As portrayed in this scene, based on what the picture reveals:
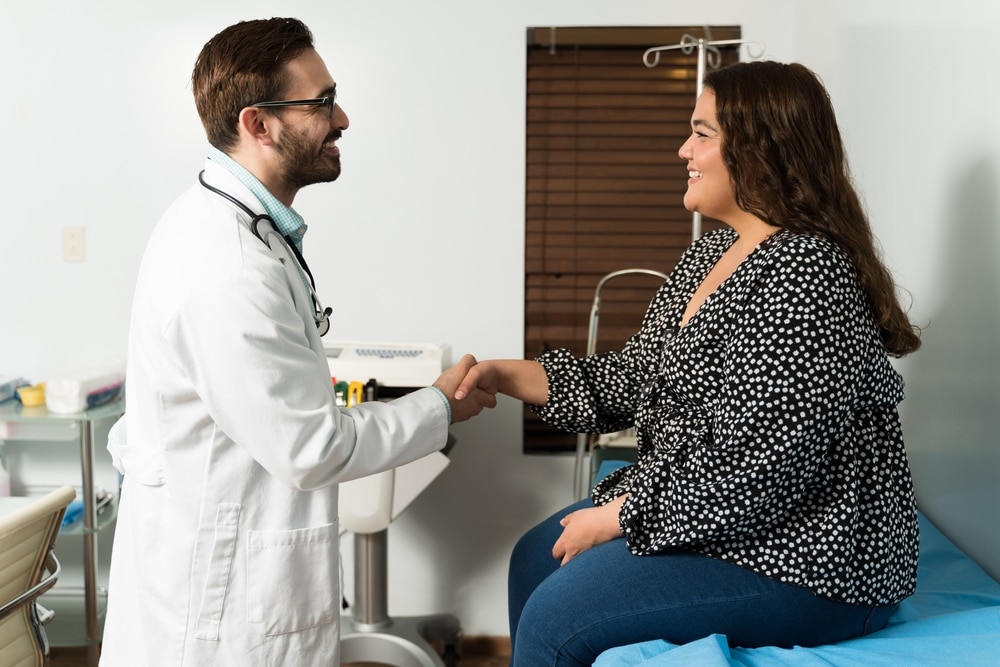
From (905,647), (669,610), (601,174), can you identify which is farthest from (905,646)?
(601,174)

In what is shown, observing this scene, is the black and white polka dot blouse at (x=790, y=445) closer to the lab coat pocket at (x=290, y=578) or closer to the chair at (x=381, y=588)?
the lab coat pocket at (x=290, y=578)

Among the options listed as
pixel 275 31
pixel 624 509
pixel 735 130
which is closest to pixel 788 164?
pixel 735 130

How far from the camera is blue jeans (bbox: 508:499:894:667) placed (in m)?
1.30

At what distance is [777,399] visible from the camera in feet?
4.13

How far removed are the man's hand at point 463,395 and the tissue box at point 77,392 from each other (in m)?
1.28

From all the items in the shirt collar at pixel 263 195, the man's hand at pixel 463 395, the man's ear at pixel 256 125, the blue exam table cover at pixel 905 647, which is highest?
the man's ear at pixel 256 125

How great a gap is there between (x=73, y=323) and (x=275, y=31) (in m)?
1.64

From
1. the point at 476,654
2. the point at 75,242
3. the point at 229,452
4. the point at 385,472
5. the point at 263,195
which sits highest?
the point at 263,195

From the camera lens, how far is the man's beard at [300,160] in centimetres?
152

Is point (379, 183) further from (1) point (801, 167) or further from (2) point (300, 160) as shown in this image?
(1) point (801, 167)

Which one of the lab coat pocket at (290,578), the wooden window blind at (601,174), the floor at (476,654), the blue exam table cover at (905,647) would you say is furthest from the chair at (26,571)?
the wooden window blind at (601,174)

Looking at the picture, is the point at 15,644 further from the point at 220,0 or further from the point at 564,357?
the point at 220,0

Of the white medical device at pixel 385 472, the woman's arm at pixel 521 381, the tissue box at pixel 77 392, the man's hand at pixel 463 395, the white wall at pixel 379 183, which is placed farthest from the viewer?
the white wall at pixel 379 183

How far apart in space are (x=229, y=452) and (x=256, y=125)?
0.51 metres
